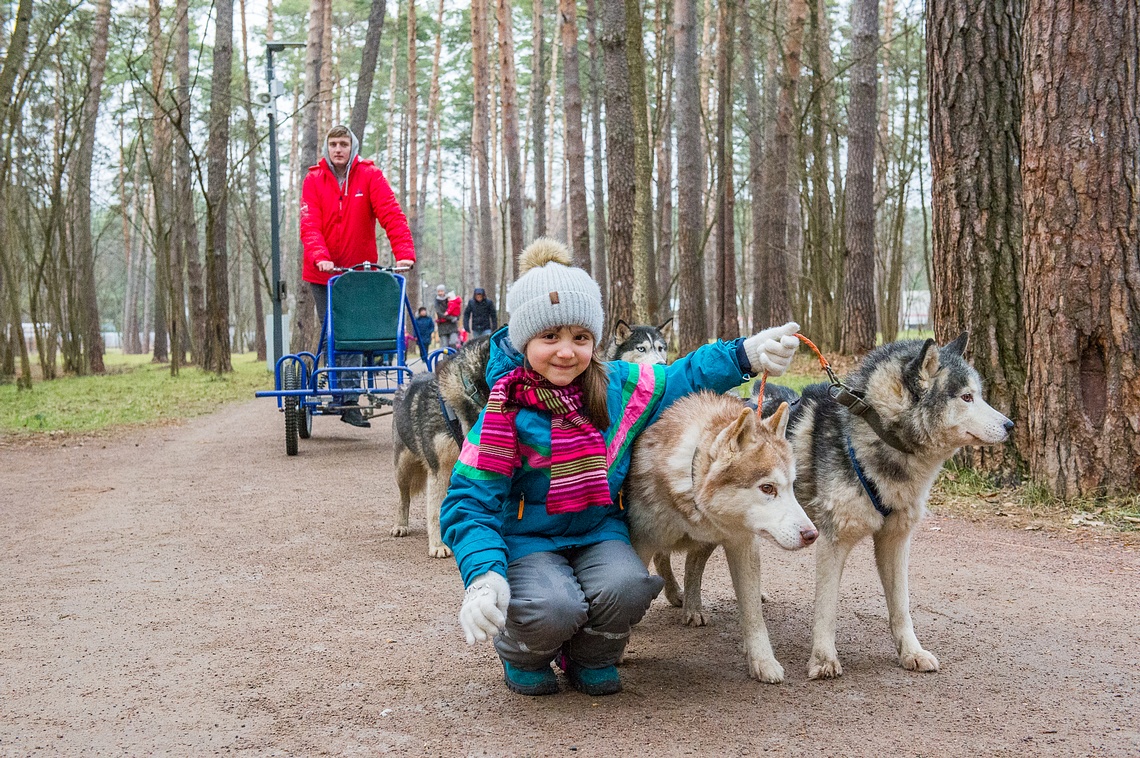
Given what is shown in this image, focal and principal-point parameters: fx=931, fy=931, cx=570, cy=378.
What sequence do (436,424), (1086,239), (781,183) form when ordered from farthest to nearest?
(781,183), (1086,239), (436,424)

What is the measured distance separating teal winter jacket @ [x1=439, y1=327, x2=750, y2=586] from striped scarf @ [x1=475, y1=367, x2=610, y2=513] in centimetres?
4

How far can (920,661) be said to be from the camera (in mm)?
3488

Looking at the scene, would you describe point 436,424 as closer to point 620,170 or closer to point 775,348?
point 775,348

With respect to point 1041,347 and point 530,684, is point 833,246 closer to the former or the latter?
point 1041,347

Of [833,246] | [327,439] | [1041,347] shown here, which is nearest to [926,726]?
[1041,347]

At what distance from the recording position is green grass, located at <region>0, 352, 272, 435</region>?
39.4 ft

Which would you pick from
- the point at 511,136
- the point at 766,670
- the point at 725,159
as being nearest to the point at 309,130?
the point at 511,136

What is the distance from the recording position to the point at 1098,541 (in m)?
5.32

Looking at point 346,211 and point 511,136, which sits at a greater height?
point 511,136

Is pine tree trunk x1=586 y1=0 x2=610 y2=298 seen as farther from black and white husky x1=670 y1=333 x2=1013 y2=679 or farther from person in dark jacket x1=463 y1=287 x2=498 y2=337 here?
black and white husky x1=670 y1=333 x2=1013 y2=679

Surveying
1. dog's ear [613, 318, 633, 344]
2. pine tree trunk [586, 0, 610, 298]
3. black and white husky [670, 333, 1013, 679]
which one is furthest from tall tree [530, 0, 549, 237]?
black and white husky [670, 333, 1013, 679]

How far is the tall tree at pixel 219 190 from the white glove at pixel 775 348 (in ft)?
56.9

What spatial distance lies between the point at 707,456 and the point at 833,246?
14264 millimetres

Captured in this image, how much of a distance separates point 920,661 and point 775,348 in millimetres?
1315
